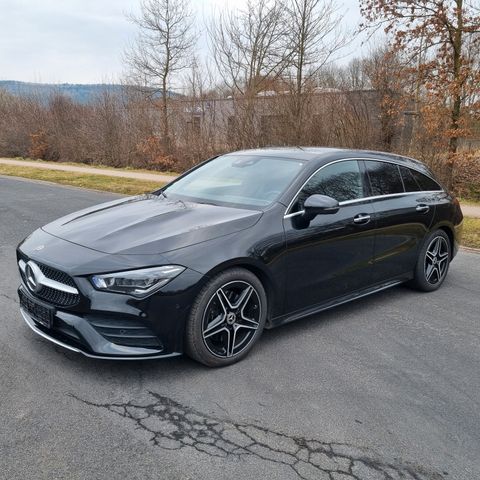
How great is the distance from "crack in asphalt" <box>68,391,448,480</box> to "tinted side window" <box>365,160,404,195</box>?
2727 millimetres

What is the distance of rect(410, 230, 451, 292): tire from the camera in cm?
527

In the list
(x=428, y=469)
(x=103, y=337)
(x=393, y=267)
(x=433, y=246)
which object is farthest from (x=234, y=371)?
(x=433, y=246)

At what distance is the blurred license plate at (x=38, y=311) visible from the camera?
336 cm

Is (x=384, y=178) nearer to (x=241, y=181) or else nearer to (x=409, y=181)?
(x=409, y=181)

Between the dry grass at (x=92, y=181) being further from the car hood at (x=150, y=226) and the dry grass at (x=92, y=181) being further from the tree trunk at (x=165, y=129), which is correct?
the car hood at (x=150, y=226)

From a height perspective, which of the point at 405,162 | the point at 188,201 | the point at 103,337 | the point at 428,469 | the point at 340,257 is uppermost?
the point at 405,162

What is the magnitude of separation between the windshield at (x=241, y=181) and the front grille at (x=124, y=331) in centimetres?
143

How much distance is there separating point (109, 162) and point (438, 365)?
22.0 metres

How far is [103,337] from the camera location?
3207 millimetres

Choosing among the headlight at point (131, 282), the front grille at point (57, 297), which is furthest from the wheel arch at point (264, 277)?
the front grille at point (57, 297)

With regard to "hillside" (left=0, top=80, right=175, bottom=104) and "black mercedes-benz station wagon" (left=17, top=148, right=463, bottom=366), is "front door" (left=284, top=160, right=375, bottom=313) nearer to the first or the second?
"black mercedes-benz station wagon" (left=17, top=148, right=463, bottom=366)

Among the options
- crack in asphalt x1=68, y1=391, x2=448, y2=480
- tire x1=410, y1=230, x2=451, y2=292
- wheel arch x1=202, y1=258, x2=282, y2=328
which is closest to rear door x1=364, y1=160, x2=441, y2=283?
tire x1=410, y1=230, x2=451, y2=292


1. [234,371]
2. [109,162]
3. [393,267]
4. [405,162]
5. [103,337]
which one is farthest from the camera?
[109,162]

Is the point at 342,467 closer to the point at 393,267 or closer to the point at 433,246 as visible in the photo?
the point at 393,267
